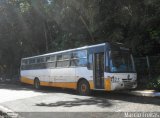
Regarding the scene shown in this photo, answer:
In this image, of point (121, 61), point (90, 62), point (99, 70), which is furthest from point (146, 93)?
point (90, 62)

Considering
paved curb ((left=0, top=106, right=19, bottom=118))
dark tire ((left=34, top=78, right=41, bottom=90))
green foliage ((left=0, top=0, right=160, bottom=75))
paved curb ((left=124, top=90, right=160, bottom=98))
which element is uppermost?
green foliage ((left=0, top=0, right=160, bottom=75))

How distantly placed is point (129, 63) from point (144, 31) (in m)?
3.75

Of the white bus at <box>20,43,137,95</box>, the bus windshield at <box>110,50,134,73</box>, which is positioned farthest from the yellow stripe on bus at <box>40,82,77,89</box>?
the bus windshield at <box>110,50,134,73</box>

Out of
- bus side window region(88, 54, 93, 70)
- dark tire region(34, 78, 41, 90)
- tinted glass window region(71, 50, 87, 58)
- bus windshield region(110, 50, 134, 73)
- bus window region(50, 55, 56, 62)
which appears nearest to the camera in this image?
bus windshield region(110, 50, 134, 73)

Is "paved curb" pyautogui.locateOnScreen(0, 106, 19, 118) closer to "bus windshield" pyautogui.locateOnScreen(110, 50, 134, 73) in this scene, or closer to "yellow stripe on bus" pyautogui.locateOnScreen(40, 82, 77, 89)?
"bus windshield" pyautogui.locateOnScreen(110, 50, 134, 73)

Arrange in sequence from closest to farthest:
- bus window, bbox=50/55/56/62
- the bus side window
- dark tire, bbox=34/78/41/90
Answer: the bus side window, bus window, bbox=50/55/56/62, dark tire, bbox=34/78/41/90

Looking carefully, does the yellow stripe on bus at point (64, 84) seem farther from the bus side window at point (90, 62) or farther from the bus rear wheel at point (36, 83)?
the bus side window at point (90, 62)

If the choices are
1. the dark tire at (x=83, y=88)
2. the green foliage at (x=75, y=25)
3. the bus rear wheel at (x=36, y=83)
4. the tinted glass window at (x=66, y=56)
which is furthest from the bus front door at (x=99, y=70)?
the bus rear wheel at (x=36, y=83)

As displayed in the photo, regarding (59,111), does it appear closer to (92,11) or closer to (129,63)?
(129,63)

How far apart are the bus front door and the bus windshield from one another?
655 mm

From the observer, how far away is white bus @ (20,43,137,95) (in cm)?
1661

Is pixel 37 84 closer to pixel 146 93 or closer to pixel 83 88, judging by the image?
pixel 83 88

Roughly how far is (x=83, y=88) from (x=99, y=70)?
1809mm

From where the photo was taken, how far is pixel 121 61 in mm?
17234
